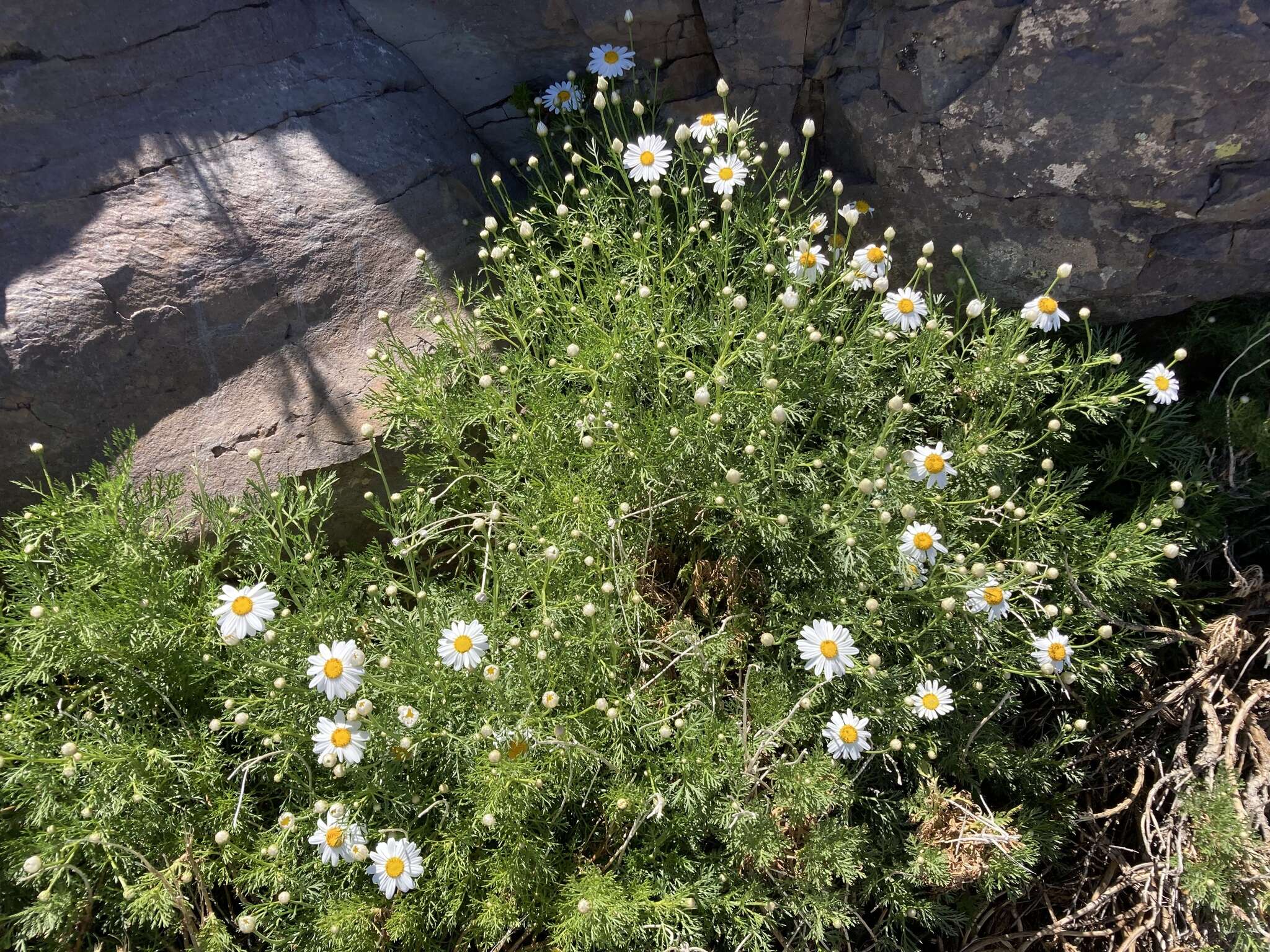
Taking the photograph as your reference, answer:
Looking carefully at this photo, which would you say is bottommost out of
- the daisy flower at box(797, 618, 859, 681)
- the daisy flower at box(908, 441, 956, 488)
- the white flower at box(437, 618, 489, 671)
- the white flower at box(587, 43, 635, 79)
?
the daisy flower at box(797, 618, 859, 681)

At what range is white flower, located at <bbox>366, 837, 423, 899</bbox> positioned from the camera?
2738 millimetres

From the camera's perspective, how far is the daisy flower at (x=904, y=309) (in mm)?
3443

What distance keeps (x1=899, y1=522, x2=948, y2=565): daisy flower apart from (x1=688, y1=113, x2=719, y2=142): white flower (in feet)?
6.10

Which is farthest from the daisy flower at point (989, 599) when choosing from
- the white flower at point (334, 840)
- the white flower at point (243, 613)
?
the white flower at point (243, 613)

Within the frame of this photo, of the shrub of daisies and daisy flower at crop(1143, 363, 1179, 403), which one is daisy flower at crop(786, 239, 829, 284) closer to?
the shrub of daisies

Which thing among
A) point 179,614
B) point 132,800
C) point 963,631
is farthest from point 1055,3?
point 132,800

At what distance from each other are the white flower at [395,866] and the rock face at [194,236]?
63.0 inches

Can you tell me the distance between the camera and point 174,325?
3674mm

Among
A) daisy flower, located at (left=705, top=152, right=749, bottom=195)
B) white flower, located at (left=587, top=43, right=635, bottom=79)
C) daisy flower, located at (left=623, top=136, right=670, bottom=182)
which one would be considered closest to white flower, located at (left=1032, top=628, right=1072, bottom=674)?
daisy flower, located at (left=705, top=152, right=749, bottom=195)

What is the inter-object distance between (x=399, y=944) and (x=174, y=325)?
2514 mm

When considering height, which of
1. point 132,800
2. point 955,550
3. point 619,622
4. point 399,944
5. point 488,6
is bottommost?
point 399,944

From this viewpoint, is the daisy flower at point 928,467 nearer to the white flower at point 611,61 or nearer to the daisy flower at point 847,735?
the daisy flower at point 847,735

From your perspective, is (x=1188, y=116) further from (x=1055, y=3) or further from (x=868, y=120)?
(x=868, y=120)

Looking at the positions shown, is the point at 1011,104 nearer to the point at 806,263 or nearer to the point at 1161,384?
the point at 806,263
